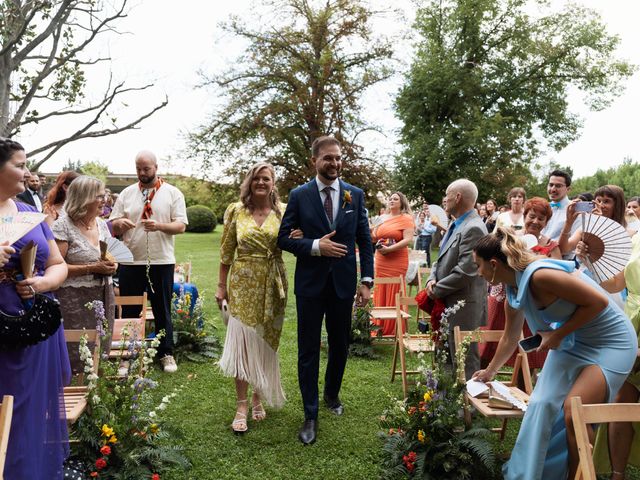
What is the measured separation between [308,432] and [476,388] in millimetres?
1447

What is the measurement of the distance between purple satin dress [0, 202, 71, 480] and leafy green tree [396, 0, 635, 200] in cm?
A: 2507

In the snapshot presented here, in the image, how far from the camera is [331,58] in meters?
22.9

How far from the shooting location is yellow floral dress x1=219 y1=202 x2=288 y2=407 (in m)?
4.52

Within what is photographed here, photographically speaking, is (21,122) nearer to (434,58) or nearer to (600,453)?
(600,453)

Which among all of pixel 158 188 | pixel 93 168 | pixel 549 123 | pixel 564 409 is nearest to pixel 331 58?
pixel 549 123

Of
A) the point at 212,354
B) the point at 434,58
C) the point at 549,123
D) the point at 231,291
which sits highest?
the point at 434,58

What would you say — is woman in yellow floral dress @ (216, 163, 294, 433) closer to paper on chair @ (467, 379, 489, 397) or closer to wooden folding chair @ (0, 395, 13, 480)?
paper on chair @ (467, 379, 489, 397)

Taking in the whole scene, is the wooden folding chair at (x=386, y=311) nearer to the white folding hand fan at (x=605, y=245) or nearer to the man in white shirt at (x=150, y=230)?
the man in white shirt at (x=150, y=230)

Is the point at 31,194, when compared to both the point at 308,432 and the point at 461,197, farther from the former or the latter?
the point at 461,197

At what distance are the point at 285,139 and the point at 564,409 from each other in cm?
2256

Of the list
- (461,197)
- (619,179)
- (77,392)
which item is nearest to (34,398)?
(77,392)

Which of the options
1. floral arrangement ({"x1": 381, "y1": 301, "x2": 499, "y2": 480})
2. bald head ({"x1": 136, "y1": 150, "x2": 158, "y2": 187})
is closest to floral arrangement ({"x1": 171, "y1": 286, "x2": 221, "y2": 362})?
bald head ({"x1": 136, "y1": 150, "x2": 158, "y2": 187})

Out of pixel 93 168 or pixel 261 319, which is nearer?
pixel 261 319

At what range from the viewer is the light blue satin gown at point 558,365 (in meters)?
3.05
